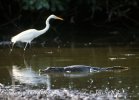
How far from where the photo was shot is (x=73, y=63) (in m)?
15.6

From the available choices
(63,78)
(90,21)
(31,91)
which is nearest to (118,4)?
(90,21)

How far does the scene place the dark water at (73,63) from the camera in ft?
40.1

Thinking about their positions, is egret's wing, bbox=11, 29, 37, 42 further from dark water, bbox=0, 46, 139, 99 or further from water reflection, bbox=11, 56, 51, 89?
water reflection, bbox=11, 56, 51, 89

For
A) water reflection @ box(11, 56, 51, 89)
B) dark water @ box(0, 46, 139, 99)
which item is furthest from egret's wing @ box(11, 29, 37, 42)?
water reflection @ box(11, 56, 51, 89)

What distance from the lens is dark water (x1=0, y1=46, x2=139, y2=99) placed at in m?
12.2

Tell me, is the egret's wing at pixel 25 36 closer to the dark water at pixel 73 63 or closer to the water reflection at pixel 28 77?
the dark water at pixel 73 63

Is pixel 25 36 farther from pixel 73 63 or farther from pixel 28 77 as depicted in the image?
pixel 28 77

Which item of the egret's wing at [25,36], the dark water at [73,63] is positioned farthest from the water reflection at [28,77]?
the egret's wing at [25,36]

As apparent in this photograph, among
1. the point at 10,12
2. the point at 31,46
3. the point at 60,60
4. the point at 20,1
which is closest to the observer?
the point at 60,60

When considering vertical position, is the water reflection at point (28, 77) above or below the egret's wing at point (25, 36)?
below

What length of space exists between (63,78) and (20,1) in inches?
404

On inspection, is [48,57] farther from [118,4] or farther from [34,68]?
[118,4]

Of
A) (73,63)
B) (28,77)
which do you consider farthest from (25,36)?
(28,77)

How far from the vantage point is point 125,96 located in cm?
1085
